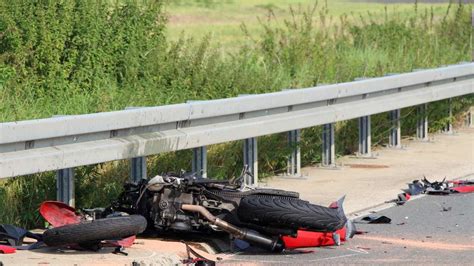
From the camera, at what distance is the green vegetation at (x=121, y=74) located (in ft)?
42.5

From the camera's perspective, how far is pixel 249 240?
10625 millimetres

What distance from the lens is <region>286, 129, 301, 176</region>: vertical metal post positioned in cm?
1495

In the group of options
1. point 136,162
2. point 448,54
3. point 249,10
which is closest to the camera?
point 136,162

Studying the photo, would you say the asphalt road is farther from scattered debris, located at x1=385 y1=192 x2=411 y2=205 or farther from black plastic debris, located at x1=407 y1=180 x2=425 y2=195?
black plastic debris, located at x1=407 y1=180 x2=425 y2=195

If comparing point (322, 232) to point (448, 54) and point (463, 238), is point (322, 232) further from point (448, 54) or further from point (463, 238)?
point (448, 54)

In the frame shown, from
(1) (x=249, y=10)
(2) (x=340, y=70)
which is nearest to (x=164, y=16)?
(2) (x=340, y=70)

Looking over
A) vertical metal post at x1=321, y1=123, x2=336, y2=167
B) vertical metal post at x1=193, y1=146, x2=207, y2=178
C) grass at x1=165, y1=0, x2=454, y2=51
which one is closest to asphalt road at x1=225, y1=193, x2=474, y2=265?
vertical metal post at x1=193, y1=146, x2=207, y2=178

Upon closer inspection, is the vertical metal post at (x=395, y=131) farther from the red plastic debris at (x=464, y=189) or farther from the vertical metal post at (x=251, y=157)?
the vertical metal post at (x=251, y=157)

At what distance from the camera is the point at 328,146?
15.7 meters

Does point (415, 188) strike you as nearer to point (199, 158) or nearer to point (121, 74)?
point (199, 158)

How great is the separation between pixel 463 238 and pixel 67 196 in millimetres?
2977

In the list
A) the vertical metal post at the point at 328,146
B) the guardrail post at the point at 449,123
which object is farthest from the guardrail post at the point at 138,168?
the guardrail post at the point at 449,123

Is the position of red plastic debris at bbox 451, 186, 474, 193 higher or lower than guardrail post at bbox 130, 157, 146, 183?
lower

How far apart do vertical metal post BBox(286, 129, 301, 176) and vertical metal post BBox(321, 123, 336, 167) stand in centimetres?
75
